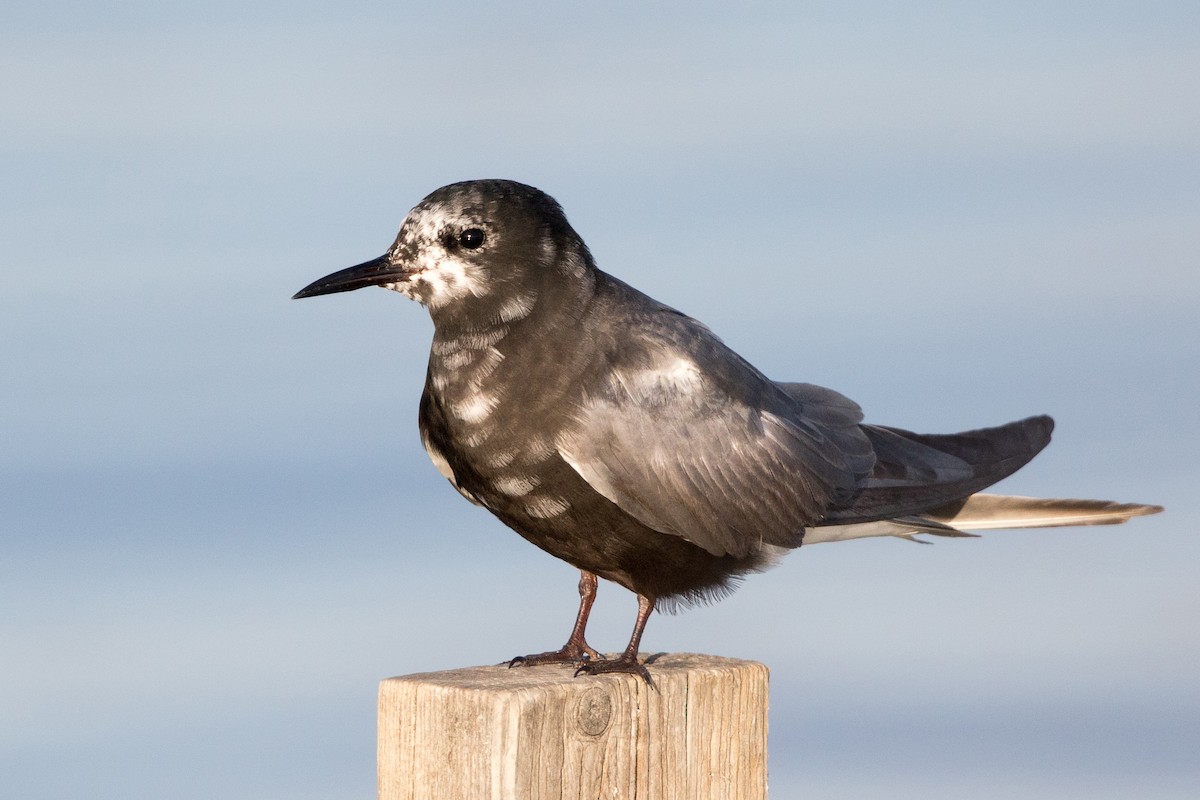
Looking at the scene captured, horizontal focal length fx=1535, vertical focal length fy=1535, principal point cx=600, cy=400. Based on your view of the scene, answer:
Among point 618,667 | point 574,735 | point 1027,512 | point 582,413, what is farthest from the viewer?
point 1027,512

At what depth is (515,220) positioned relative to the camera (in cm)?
610

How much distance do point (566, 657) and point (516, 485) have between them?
2.50 feet

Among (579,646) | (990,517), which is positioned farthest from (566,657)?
(990,517)

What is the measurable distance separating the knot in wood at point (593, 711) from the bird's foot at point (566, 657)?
669 millimetres

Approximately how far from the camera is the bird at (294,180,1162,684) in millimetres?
5910

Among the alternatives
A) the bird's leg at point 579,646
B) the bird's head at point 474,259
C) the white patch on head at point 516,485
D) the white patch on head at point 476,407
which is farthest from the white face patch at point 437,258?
the bird's leg at point 579,646

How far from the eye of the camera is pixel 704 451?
6.28m

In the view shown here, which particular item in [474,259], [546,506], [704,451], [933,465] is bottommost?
[546,506]

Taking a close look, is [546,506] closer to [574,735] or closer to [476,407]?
[476,407]

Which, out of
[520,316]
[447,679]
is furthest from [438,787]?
[520,316]

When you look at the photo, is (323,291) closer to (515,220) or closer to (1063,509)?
(515,220)

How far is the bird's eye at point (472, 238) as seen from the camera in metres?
6.04

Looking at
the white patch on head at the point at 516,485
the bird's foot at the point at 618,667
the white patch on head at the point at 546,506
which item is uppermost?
the white patch on head at the point at 516,485

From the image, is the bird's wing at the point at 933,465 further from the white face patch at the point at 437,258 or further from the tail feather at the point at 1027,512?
the white face patch at the point at 437,258
